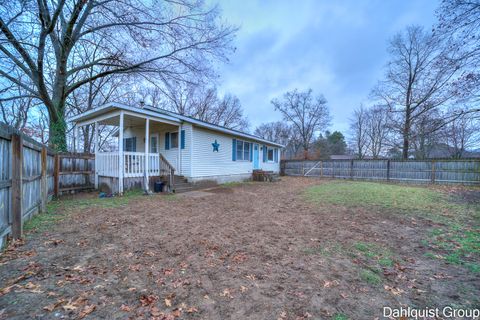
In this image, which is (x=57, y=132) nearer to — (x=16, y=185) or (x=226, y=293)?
(x=16, y=185)

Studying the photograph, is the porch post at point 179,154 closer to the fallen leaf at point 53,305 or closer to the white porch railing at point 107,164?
the white porch railing at point 107,164

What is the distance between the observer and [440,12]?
502 centimetres

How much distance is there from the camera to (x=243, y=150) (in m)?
14.1

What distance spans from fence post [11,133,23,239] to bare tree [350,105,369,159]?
1445 inches

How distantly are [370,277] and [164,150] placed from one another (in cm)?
1046

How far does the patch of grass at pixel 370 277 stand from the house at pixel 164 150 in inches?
305

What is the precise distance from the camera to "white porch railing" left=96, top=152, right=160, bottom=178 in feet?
27.4

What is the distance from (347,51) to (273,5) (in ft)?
18.7

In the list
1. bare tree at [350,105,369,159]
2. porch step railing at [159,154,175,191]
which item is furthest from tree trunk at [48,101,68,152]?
bare tree at [350,105,369,159]

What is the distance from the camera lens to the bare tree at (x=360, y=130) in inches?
1257

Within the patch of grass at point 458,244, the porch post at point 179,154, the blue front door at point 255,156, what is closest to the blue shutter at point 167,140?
the porch post at point 179,154

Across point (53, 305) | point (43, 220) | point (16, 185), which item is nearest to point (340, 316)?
point (53, 305)

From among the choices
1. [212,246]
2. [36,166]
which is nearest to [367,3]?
Result: [212,246]

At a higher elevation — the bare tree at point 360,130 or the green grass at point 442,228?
the bare tree at point 360,130
